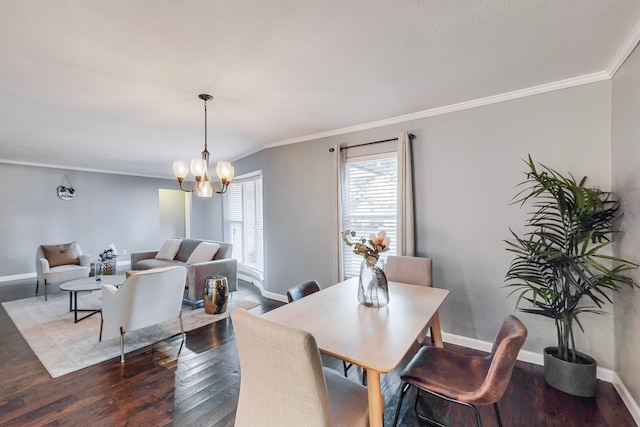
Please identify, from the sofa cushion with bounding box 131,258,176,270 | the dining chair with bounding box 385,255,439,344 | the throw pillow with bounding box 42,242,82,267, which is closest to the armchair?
the throw pillow with bounding box 42,242,82,267

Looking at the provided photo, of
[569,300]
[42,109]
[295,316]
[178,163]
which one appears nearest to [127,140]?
[42,109]

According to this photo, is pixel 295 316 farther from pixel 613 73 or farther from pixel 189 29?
pixel 613 73

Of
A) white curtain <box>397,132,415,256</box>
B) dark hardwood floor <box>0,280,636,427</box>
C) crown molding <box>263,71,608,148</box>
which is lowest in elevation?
dark hardwood floor <box>0,280,636,427</box>

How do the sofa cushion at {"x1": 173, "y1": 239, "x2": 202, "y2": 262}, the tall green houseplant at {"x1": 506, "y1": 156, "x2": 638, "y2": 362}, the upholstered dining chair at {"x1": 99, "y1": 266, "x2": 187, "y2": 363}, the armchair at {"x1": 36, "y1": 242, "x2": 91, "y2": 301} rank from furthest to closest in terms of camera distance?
1. the sofa cushion at {"x1": 173, "y1": 239, "x2": 202, "y2": 262}
2. the armchair at {"x1": 36, "y1": 242, "x2": 91, "y2": 301}
3. the upholstered dining chair at {"x1": 99, "y1": 266, "x2": 187, "y2": 363}
4. the tall green houseplant at {"x1": 506, "y1": 156, "x2": 638, "y2": 362}

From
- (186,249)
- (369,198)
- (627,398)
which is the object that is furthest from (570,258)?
(186,249)

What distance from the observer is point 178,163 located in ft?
8.99

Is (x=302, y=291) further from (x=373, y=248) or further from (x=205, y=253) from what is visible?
(x=205, y=253)

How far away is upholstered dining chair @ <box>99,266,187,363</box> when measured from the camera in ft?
8.25

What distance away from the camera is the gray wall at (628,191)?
5.97 feet

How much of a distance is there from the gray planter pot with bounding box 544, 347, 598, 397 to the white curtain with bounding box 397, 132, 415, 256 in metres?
1.41

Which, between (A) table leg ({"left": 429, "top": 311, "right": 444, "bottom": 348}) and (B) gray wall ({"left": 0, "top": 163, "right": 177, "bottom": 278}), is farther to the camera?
(B) gray wall ({"left": 0, "top": 163, "right": 177, "bottom": 278})

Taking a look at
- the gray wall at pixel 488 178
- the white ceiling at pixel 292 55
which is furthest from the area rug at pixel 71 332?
the gray wall at pixel 488 178

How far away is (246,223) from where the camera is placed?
225 inches

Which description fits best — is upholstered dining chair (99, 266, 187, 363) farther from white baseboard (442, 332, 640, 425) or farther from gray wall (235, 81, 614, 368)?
white baseboard (442, 332, 640, 425)
